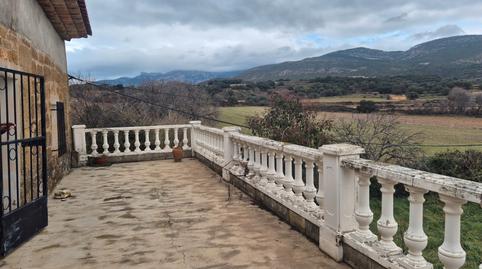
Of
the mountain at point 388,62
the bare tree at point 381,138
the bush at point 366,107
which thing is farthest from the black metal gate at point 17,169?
the mountain at point 388,62

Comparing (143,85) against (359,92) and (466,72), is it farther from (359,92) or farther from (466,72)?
(466,72)

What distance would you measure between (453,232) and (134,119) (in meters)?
13.0

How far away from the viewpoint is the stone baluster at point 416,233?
8.98 ft

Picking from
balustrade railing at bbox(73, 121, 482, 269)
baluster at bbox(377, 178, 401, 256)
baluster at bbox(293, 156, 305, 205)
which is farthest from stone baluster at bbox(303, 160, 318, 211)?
baluster at bbox(377, 178, 401, 256)

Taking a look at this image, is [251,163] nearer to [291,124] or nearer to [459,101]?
[291,124]

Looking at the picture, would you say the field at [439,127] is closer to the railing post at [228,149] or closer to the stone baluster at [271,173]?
the railing post at [228,149]

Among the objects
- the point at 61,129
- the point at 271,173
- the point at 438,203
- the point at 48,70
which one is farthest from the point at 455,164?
the point at 48,70

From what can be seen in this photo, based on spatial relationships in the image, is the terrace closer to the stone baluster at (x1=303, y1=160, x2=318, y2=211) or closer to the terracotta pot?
the stone baluster at (x1=303, y1=160, x2=318, y2=211)

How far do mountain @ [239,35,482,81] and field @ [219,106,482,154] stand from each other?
59.0ft

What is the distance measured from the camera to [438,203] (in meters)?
12.4

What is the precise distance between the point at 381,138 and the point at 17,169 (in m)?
10.9

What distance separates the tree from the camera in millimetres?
11227

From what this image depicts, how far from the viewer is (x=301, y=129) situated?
11.3m

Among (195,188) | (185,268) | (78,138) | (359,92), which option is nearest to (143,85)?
(359,92)
